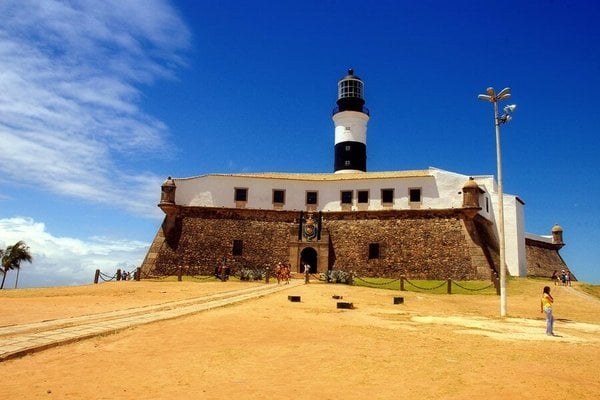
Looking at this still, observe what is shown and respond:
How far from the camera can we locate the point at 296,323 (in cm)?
1191

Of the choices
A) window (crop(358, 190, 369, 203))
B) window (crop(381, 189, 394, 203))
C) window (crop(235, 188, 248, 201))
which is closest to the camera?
window (crop(381, 189, 394, 203))

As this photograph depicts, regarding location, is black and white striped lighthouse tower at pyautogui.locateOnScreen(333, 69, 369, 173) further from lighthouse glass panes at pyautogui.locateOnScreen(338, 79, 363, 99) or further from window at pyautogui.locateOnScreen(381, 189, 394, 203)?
window at pyautogui.locateOnScreen(381, 189, 394, 203)

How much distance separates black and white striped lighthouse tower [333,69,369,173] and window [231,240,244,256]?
497 inches

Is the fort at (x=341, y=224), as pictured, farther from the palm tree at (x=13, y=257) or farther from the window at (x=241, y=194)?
the palm tree at (x=13, y=257)

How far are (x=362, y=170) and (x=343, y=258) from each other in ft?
36.8

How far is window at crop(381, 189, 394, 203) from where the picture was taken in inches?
1298

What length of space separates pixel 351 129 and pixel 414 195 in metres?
11.1

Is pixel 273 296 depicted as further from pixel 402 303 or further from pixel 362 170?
pixel 362 170

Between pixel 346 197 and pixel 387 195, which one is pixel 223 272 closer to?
pixel 346 197

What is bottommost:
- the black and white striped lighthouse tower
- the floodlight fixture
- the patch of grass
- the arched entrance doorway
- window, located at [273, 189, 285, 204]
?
the patch of grass

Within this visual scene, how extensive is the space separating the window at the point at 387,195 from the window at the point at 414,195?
1339mm

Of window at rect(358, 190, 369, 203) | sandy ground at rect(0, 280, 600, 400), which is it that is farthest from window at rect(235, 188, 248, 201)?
sandy ground at rect(0, 280, 600, 400)

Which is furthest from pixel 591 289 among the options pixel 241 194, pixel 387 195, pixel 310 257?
pixel 241 194

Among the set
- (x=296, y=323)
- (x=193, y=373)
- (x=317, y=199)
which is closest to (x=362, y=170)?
(x=317, y=199)
